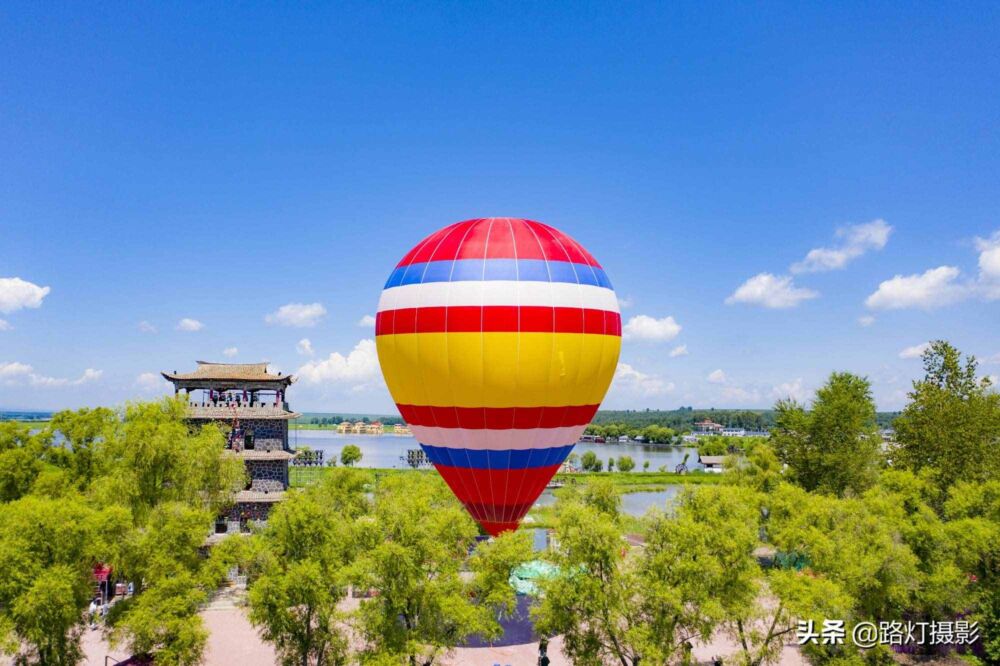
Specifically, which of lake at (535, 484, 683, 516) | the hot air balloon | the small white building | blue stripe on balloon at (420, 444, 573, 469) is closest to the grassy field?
lake at (535, 484, 683, 516)

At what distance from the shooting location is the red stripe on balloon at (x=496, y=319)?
18.5 meters

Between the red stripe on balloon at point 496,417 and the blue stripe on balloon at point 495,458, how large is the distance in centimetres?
91

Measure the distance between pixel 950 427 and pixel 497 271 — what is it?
2582 centimetres

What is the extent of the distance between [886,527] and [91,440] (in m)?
30.9

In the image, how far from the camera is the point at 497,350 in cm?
Answer: 1852

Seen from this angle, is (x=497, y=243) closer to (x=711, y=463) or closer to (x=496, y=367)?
(x=496, y=367)

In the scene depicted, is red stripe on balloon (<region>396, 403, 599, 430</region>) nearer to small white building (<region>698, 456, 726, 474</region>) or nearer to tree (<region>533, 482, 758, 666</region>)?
tree (<region>533, 482, 758, 666</region>)

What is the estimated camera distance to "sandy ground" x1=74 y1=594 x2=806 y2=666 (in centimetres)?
2086

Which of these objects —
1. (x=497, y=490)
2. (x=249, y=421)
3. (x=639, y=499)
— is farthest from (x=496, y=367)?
(x=639, y=499)

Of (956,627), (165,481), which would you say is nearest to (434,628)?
(165,481)

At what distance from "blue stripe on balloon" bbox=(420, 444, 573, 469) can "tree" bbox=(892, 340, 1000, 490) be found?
61.7ft

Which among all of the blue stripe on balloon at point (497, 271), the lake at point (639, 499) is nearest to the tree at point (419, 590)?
the blue stripe on balloon at point (497, 271)

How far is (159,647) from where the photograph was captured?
59.5 ft

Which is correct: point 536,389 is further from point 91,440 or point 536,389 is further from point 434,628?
point 91,440
